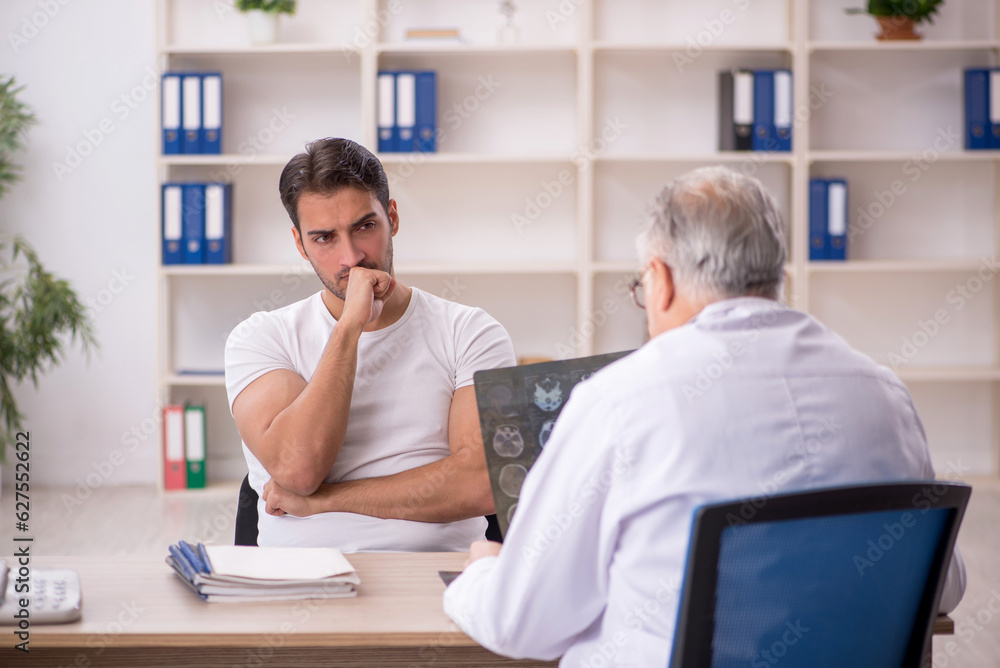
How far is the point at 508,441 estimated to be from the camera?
4.13 feet

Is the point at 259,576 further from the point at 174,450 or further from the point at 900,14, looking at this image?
the point at 900,14

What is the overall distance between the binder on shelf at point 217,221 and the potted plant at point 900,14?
2.82 m

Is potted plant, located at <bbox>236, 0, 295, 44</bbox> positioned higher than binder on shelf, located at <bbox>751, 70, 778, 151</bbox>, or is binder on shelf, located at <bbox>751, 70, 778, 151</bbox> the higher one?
potted plant, located at <bbox>236, 0, 295, 44</bbox>

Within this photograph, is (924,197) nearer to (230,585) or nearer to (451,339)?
(451,339)

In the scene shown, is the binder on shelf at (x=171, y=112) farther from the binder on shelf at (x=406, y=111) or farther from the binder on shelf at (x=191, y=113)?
the binder on shelf at (x=406, y=111)

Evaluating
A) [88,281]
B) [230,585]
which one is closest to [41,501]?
[88,281]

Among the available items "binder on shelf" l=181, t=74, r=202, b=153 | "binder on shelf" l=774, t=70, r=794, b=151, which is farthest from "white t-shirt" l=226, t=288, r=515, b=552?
"binder on shelf" l=774, t=70, r=794, b=151

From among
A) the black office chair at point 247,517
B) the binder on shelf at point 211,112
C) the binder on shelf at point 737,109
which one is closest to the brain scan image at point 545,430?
the black office chair at point 247,517

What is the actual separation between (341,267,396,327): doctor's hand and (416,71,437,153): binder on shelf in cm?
219

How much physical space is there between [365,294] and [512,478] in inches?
23.0

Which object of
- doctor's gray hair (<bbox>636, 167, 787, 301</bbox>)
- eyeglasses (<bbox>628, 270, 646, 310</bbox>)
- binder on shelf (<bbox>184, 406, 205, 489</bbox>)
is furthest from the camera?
binder on shelf (<bbox>184, 406, 205, 489</bbox>)

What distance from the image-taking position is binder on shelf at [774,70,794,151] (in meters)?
3.81

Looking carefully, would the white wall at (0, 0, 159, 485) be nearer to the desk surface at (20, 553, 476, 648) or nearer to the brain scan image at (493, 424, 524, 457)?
the desk surface at (20, 553, 476, 648)

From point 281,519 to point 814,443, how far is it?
102 cm
